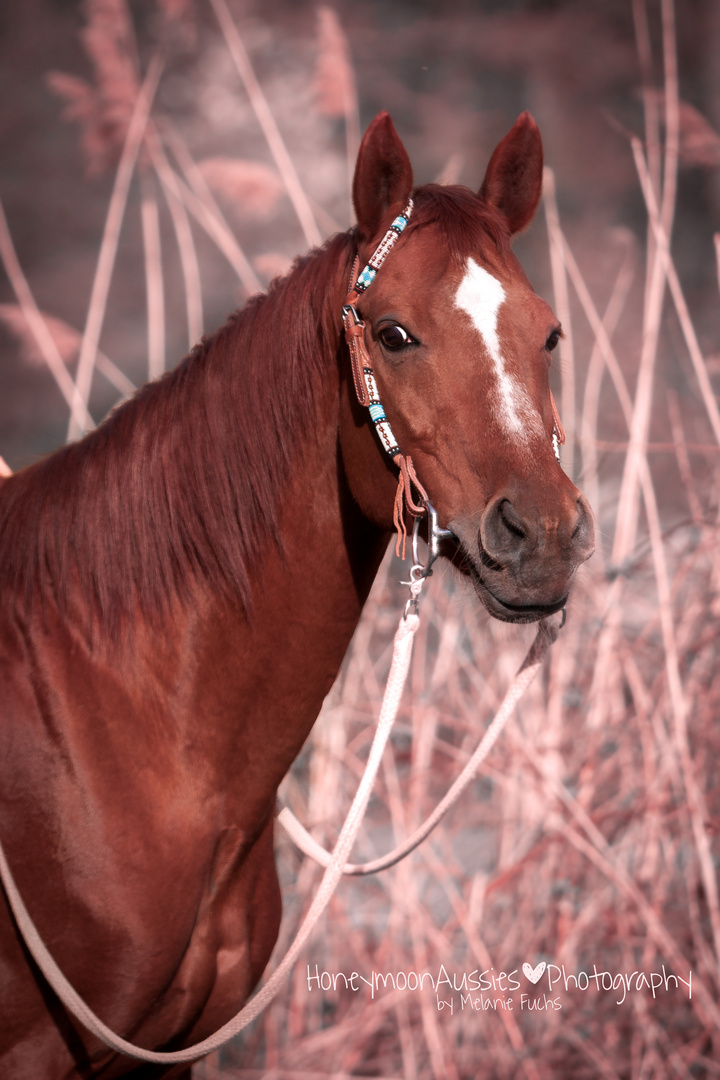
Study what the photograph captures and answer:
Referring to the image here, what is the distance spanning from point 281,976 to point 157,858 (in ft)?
0.77

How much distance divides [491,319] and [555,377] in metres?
1.51

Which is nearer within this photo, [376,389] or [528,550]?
[528,550]

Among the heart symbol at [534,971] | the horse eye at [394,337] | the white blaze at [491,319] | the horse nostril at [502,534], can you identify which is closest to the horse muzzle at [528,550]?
the horse nostril at [502,534]

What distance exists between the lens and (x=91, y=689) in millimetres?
1025

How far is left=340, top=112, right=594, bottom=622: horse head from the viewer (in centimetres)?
88

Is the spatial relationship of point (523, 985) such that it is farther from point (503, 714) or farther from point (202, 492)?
point (202, 492)

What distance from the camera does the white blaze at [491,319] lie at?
0.91 metres

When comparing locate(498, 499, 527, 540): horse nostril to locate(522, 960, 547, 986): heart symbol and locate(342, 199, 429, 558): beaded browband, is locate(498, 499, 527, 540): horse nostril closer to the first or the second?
locate(342, 199, 429, 558): beaded browband

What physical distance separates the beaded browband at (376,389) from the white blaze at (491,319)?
0.12m

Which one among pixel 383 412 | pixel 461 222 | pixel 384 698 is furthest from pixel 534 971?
pixel 461 222

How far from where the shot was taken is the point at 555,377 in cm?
236

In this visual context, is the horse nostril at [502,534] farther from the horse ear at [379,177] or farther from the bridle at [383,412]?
the horse ear at [379,177]

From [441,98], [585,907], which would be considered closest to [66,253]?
[441,98]

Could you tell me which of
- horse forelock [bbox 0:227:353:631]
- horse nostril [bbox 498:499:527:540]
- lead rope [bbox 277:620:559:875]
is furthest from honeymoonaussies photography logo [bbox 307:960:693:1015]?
horse nostril [bbox 498:499:527:540]
